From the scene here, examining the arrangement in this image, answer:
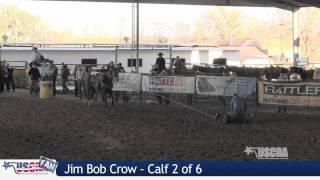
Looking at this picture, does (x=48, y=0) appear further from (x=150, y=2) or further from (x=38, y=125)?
(x=38, y=125)

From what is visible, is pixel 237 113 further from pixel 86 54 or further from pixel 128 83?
pixel 86 54

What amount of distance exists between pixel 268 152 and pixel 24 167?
4.74 metres

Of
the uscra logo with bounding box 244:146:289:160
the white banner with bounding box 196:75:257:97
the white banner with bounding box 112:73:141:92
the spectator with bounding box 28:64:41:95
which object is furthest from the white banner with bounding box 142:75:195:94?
the uscra logo with bounding box 244:146:289:160

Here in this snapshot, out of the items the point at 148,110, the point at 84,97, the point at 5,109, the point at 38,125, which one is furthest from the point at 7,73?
the point at 38,125

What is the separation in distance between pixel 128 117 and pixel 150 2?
1973 cm

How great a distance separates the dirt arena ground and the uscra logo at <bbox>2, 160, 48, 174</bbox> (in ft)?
5.42

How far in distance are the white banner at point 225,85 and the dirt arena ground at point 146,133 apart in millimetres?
681

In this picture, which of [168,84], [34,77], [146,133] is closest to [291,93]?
[168,84]

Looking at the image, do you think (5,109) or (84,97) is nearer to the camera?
(5,109)

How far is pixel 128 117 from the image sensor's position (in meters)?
17.6

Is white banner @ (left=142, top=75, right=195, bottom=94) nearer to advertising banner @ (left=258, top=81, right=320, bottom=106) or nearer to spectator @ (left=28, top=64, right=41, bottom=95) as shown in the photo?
advertising banner @ (left=258, top=81, right=320, bottom=106)

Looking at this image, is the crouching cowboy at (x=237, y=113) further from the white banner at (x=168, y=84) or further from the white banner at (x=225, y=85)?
the white banner at (x=168, y=84)

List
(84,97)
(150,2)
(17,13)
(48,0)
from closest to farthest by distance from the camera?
(84,97), (48,0), (150,2), (17,13)

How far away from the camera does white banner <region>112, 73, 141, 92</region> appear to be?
892 inches
